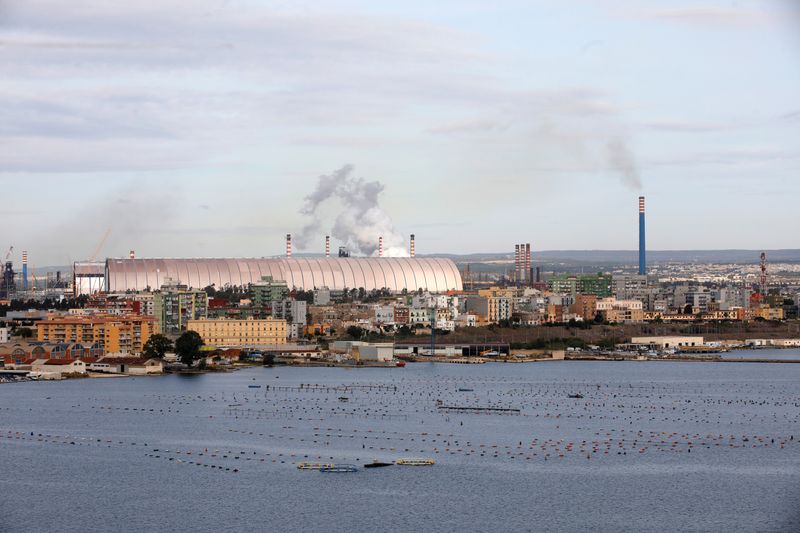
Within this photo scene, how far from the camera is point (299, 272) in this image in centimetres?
5116

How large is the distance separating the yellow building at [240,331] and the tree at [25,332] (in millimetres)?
3411

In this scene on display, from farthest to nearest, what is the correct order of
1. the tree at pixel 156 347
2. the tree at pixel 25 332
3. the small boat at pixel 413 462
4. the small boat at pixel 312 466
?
the tree at pixel 25 332 → the tree at pixel 156 347 → the small boat at pixel 413 462 → the small boat at pixel 312 466

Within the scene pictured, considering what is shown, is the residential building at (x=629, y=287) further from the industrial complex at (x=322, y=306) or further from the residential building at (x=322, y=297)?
the residential building at (x=322, y=297)

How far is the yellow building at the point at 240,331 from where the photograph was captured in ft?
108

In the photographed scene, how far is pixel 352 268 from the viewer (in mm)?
52156

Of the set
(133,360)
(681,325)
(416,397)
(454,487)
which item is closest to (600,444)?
(454,487)

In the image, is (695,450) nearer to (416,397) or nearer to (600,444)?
(600,444)

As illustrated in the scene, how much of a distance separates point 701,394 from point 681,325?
19.2 metres

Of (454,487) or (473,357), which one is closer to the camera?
(454,487)

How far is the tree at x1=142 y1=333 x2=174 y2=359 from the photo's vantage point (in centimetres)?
2825

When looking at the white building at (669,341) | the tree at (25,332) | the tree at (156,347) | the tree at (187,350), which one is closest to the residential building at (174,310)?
the tree at (25,332)

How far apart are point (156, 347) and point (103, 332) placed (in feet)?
4.12

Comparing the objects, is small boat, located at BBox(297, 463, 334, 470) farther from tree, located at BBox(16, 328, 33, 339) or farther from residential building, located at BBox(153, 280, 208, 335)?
residential building, located at BBox(153, 280, 208, 335)

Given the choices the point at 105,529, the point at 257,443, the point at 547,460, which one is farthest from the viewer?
the point at 257,443
